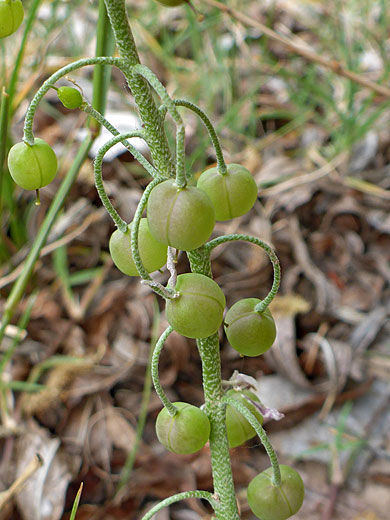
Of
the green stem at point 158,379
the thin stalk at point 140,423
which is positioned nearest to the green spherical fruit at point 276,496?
the green stem at point 158,379

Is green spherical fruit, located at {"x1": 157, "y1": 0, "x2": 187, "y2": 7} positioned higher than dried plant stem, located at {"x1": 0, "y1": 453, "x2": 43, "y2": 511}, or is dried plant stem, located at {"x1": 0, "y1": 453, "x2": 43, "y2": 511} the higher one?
green spherical fruit, located at {"x1": 157, "y1": 0, "x2": 187, "y2": 7}

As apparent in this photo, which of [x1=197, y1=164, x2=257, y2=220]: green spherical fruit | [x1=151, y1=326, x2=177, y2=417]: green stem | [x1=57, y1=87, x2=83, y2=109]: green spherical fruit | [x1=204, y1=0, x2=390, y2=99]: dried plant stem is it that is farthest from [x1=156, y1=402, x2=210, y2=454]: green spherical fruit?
[x1=204, y1=0, x2=390, y2=99]: dried plant stem

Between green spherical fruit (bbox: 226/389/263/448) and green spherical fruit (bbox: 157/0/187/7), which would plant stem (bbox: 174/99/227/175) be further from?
green spherical fruit (bbox: 226/389/263/448)

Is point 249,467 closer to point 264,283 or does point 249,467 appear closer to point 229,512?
point 264,283

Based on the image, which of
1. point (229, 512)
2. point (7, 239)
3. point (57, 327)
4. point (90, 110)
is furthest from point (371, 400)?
point (90, 110)

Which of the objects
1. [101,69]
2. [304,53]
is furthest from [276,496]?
[304,53]
